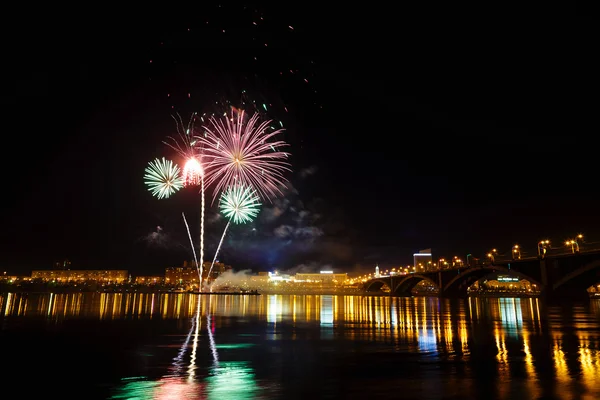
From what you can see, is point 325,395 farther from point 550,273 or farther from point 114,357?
point 550,273

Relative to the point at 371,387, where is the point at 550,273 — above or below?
above

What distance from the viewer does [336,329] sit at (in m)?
25.2

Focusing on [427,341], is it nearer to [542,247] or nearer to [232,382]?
[232,382]

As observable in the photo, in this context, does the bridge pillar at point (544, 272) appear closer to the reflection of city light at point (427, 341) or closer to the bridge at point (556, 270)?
the bridge at point (556, 270)

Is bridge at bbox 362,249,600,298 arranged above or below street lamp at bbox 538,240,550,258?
below

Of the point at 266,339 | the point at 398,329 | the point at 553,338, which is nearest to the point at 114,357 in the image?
the point at 266,339

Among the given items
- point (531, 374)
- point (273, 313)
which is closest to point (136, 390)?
point (531, 374)

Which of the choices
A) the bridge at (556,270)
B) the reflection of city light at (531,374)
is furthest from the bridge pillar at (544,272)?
the reflection of city light at (531,374)

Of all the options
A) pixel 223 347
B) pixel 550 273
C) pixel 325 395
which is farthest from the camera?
pixel 550 273

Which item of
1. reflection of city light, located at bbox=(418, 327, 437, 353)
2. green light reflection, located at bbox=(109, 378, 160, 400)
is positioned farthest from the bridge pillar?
green light reflection, located at bbox=(109, 378, 160, 400)

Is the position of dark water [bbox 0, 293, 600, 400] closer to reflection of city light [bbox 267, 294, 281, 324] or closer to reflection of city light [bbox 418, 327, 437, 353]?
reflection of city light [bbox 418, 327, 437, 353]

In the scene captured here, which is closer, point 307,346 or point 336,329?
point 307,346

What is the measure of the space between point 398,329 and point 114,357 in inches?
625

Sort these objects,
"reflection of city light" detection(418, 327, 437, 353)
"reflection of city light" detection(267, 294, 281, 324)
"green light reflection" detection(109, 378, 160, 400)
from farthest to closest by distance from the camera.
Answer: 1. "reflection of city light" detection(267, 294, 281, 324)
2. "reflection of city light" detection(418, 327, 437, 353)
3. "green light reflection" detection(109, 378, 160, 400)
